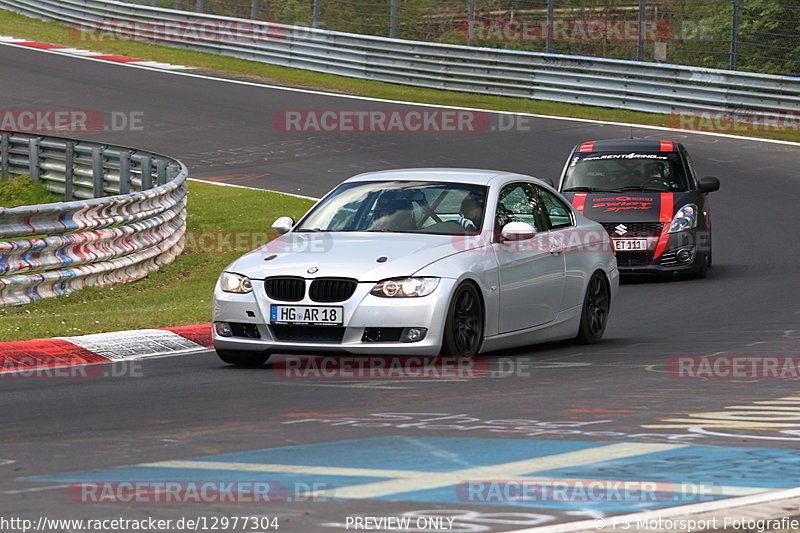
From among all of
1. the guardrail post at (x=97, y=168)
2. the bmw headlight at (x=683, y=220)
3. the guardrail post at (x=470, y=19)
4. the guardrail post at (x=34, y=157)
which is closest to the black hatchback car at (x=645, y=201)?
the bmw headlight at (x=683, y=220)

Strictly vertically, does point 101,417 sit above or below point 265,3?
below

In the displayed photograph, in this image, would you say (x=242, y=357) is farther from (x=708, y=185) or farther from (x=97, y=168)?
(x=97, y=168)

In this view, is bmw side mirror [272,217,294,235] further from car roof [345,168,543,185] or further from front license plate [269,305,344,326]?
front license plate [269,305,344,326]

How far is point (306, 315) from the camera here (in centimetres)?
1033

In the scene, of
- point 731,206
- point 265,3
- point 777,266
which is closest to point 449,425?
point 777,266

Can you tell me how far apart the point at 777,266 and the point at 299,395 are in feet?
34.3

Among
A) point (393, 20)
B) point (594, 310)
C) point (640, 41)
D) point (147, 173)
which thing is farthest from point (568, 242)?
point (393, 20)

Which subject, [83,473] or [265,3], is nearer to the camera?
[83,473]

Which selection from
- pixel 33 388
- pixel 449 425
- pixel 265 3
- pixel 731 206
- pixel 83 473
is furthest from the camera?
pixel 265 3

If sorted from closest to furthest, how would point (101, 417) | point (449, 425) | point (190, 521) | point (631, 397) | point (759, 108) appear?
1. point (190, 521)
2. point (449, 425)
3. point (101, 417)
4. point (631, 397)
5. point (759, 108)

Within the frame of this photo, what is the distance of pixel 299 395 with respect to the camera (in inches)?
362

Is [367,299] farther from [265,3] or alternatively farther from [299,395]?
[265,3]

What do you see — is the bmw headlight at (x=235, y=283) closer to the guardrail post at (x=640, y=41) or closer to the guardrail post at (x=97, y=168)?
the guardrail post at (x=97, y=168)

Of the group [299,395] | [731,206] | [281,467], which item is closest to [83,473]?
[281,467]
